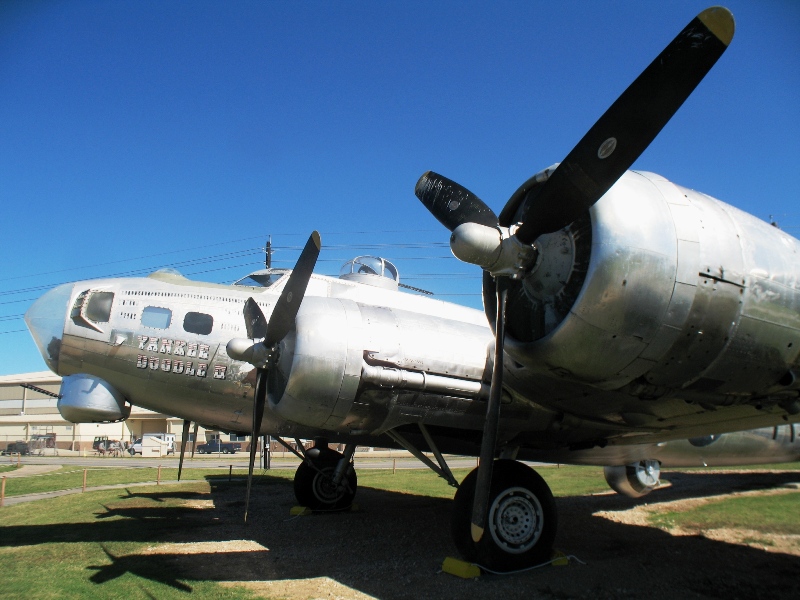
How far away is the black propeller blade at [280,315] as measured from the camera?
22.1 ft

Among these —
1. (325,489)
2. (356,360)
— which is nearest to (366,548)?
(356,360)

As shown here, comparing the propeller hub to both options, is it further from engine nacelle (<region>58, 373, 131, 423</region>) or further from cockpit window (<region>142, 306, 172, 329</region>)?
engine nacelle (<region>58, 373, 131, 423</region>)

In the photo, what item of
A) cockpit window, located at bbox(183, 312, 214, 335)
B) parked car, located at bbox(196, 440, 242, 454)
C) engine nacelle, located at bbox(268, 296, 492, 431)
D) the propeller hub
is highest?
the propeller hub

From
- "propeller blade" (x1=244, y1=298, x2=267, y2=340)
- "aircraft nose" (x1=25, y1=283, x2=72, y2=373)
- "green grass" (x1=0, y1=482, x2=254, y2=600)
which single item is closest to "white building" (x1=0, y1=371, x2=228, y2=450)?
"green grass" (x1=0, y1=482, x2=254, y2=600)

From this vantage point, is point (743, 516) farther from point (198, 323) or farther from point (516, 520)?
point (198, 323)

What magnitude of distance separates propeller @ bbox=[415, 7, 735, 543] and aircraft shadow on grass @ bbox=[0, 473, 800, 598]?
183 centimetres

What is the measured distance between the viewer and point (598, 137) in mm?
4910

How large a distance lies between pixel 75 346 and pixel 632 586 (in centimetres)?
801

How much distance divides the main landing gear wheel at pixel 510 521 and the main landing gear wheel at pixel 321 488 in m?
5.67

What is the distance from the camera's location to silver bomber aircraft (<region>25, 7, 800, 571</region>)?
5113mm

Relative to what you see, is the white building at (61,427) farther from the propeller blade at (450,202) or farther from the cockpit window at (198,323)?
the propeller blade at (450,202)

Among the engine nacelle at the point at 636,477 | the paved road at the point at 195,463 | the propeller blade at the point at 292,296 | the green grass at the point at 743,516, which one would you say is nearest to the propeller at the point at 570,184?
the propeller blade at the point at 292,296

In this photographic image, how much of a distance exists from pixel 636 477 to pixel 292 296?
878 centimetres

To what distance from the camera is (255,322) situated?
25.1 feet
